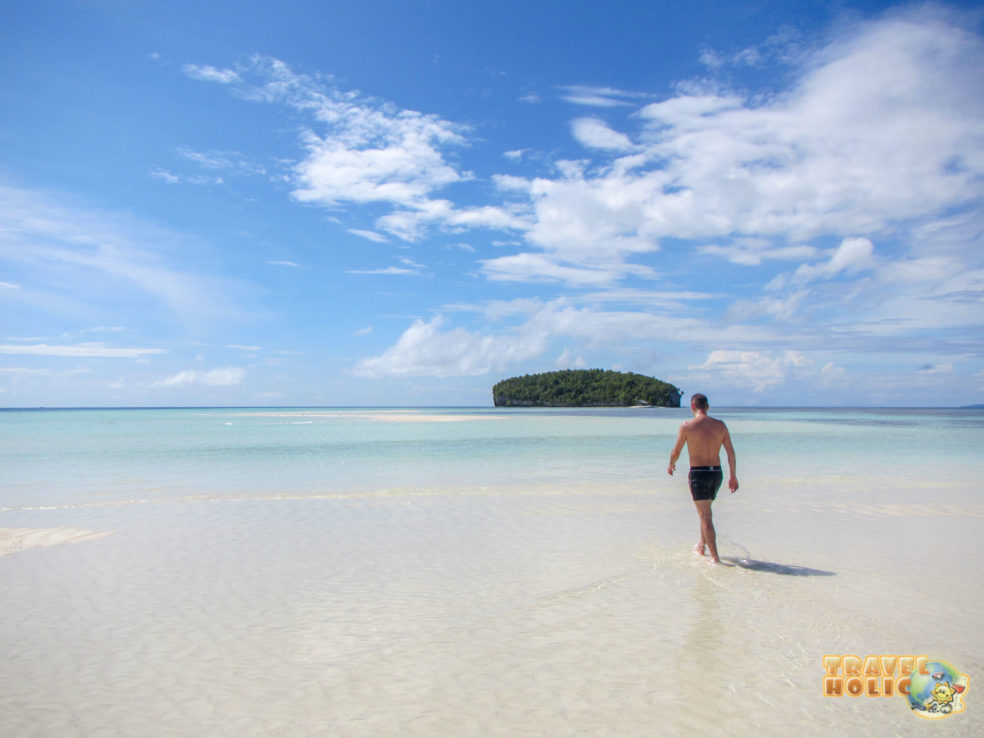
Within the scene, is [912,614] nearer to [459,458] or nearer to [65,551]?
[65,551]

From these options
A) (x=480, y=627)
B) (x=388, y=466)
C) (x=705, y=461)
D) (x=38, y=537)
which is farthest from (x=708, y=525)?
(x=388, y=466)

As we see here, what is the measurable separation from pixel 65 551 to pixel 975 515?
15.0 meters

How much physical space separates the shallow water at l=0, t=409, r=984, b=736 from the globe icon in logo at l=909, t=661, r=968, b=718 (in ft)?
0.36

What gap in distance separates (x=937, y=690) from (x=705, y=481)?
11.2 feet

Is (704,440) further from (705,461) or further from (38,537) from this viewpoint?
(38,537)

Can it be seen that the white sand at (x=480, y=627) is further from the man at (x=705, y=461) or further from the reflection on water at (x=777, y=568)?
the man at (x=705, y=461)

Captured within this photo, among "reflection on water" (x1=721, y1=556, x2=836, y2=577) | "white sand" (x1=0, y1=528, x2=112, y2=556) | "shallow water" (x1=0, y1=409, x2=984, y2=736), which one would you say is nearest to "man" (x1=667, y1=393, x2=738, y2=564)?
"reflection on water" (x1=721, y1=556, x2=836, y2=577)

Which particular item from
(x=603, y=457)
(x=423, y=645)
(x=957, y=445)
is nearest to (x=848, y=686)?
(x=423, y=645)

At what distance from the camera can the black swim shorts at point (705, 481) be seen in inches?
297

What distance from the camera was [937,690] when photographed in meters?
4.36

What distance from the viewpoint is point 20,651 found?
5297mm

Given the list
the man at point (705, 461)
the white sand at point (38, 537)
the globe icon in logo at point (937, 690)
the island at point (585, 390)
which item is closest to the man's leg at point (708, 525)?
the man at point (705, 461)

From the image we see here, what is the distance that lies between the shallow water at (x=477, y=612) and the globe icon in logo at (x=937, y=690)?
0.36ft

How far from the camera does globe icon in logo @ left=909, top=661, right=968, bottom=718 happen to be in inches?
165
